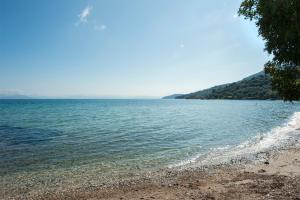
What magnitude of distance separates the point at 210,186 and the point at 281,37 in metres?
9.75

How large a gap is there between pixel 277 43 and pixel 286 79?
8.16 feet

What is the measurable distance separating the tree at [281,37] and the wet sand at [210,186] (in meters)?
5.28

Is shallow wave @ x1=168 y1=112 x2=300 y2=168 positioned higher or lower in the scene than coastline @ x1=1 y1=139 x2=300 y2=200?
lower

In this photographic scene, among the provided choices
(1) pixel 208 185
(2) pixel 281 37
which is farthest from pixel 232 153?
(2) pixel 281 37

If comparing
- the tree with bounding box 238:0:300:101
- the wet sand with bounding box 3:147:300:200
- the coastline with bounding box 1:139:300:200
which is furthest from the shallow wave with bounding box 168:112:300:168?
the tree with bounding box 238:0:300:101

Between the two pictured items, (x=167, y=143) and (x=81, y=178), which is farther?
(x=167, y=143)

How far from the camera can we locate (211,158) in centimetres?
2966

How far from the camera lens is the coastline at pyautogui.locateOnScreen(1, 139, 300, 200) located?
1664 cm

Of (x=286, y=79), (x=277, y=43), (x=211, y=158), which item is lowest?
(x=211, y=158)

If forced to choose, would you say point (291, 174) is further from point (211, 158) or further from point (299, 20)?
point (299, 20)

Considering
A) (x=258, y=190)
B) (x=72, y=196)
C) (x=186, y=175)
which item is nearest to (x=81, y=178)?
(x=72, y=196)

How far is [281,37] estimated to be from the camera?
1291 centimetres

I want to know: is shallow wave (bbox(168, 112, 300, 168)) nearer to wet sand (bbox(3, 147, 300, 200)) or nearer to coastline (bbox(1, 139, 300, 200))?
coastline (bbox(1, 139, 300, 200))

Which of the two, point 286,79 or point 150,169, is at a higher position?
point 286,79
